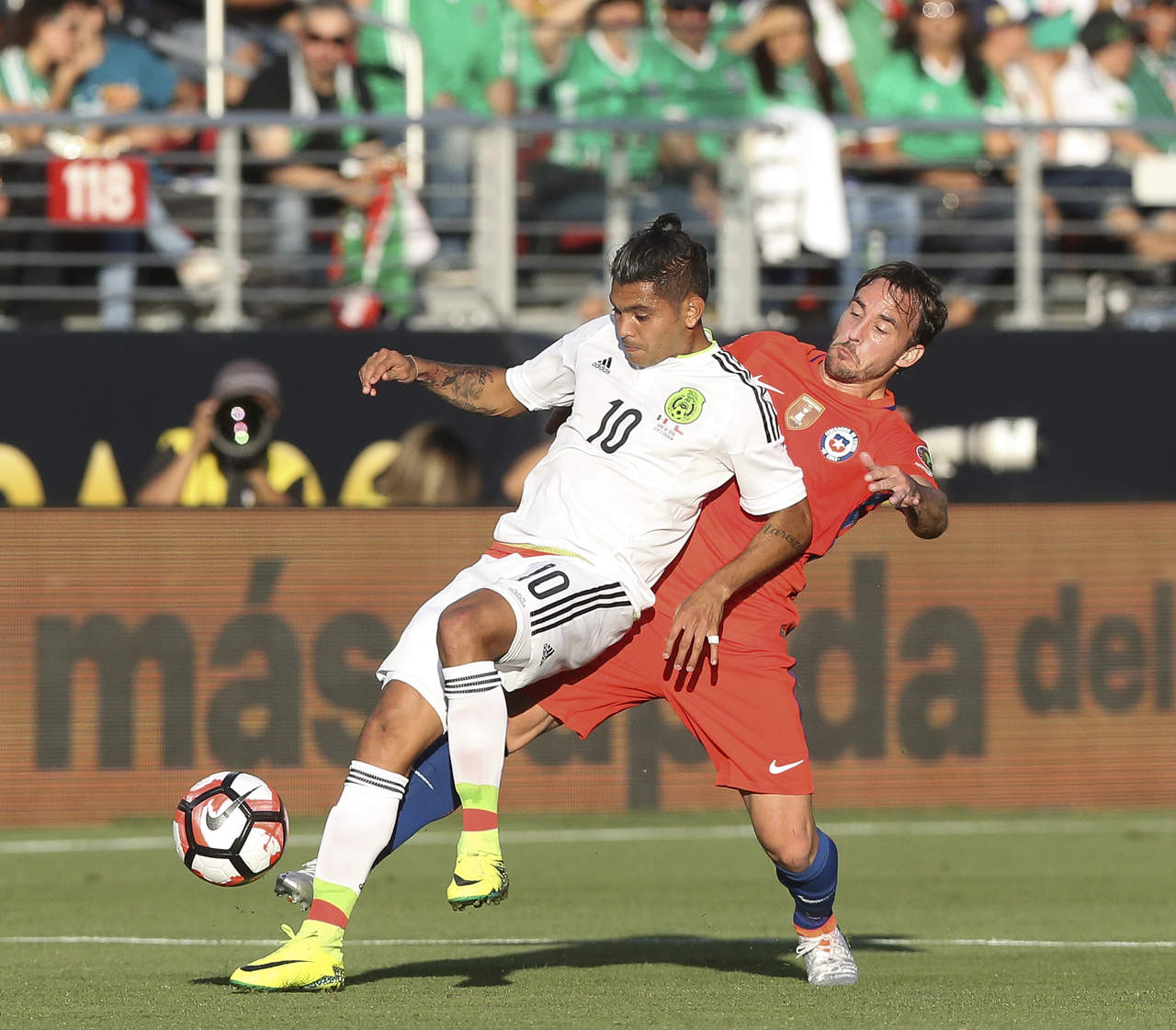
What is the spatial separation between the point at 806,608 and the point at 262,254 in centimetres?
405

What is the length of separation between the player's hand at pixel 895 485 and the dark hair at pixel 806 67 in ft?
25.7

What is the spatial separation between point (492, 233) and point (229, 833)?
22.2 feet

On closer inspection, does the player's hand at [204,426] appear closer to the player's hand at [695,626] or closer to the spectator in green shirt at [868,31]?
the spectator in green shirt at [868,31]

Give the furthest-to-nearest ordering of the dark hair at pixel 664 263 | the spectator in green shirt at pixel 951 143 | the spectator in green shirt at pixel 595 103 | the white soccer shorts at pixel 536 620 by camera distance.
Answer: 1. the spectator in green shirt at pixel 951 143
2. the spectator in green shirt at pixel 595 103
3. the dark hair at pixel 664 263
4. the white soccer shorts at pixel 536 620

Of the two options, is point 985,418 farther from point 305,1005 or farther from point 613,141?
point 305,1005

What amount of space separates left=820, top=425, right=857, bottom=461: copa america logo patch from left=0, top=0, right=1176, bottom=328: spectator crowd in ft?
19.3

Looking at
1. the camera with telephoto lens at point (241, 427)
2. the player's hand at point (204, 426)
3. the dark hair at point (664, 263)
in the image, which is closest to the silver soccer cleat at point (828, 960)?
the dark hair at point (664, 263)

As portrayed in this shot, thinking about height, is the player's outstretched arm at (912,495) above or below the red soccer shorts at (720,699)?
above

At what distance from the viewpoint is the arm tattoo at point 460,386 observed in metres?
6.38

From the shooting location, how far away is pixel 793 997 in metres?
5.95

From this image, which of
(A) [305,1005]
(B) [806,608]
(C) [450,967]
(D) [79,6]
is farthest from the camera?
(D) [79,6]

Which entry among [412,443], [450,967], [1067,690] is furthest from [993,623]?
[450,967]

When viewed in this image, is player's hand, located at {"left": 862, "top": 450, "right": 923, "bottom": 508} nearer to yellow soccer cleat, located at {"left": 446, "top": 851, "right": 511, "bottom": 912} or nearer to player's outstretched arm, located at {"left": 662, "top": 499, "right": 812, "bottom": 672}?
player's outstretched arm, located at {"left": 662, "top": 499, "right": 812, "bottom": 672}

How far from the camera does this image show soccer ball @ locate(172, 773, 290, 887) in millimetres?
6039
